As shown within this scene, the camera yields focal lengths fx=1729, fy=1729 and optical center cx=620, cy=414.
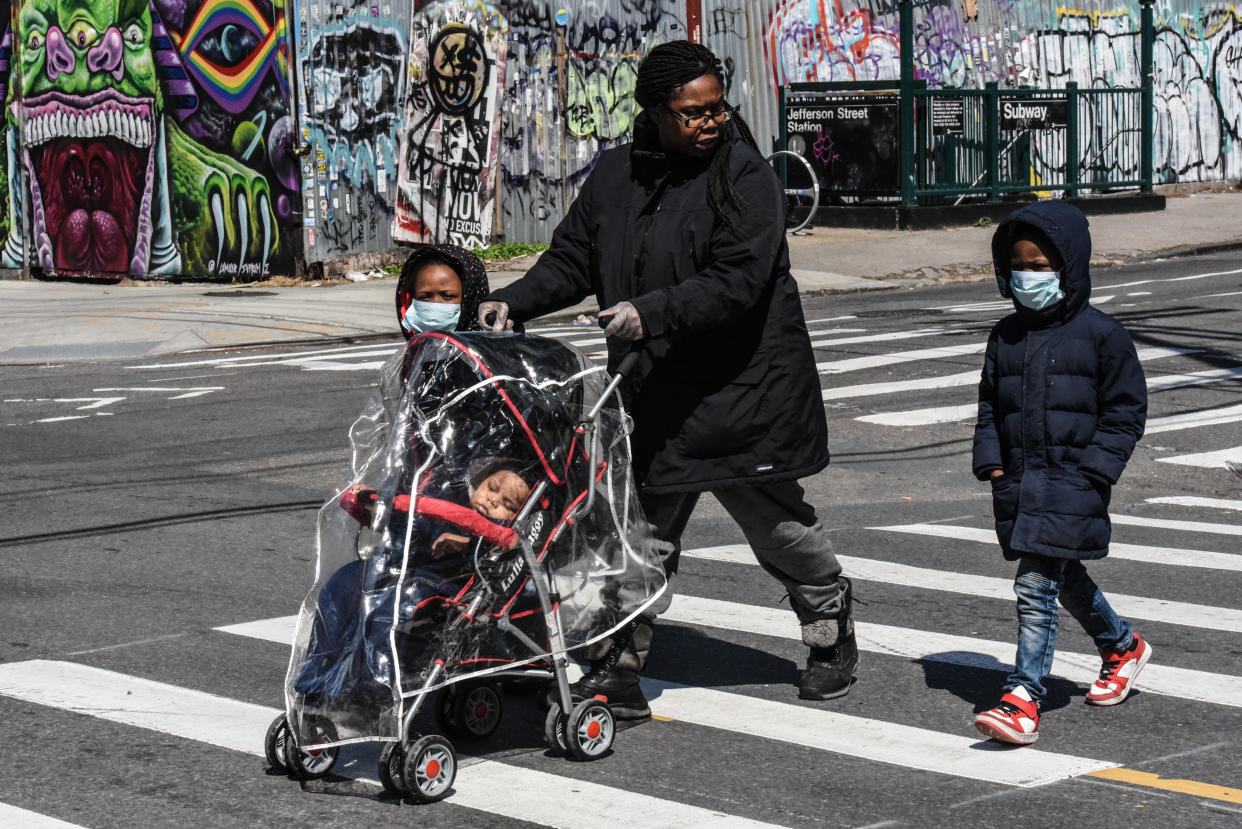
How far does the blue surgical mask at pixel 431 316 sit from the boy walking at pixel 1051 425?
1.72m

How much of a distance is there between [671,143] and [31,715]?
2.70 m

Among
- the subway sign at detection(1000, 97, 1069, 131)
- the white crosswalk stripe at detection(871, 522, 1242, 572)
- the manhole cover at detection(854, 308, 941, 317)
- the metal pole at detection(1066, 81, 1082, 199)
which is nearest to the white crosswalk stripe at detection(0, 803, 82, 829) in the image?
the white crosswalk stripe at detection(871, 522, 1242, 572)

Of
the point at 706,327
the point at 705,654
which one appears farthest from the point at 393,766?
the point at 705,654

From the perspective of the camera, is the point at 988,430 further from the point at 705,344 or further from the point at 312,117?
the point at 312,117

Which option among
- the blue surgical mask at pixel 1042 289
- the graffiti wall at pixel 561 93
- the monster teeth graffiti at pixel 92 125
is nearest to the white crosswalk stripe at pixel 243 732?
the blue surgical mask at pixel 1042 289

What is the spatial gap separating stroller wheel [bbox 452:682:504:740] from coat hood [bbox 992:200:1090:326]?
6.46 feet

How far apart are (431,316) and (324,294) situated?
15.8m

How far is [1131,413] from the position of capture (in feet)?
17.1

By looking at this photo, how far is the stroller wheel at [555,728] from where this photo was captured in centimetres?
498

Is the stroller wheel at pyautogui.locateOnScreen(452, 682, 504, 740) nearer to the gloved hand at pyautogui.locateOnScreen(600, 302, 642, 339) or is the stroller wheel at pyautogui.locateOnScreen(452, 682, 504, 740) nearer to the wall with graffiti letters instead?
the gloved hand at pyautogui.locateOnScreen(600, 302, 642, 339)

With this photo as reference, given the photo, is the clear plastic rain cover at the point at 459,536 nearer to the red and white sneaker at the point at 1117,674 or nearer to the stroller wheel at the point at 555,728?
the stroller wheel at the point at 555,728

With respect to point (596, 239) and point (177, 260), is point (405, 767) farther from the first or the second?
point (177, 260)

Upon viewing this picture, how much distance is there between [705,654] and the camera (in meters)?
6.26

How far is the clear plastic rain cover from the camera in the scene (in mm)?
4594
